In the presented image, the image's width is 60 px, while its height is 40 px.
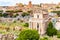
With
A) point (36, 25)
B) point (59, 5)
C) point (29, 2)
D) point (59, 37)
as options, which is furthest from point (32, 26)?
point (59, 5)

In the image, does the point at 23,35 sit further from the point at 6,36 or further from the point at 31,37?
the point at 6,36

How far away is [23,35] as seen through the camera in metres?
6.52

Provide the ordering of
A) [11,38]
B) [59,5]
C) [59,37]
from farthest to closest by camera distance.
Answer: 1. [59,5]
2. [59,37]
3. [11,38]

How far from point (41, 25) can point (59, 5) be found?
14.2 metres

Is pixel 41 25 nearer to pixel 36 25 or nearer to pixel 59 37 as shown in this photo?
pixel 36 25

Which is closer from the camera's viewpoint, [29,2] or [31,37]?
[31,37]

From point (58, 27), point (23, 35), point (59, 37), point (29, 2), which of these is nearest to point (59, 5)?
point (29, 2)

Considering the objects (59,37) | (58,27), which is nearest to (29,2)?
(58,27)

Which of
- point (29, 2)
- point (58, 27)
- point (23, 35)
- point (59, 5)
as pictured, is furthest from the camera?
point (59, 5)

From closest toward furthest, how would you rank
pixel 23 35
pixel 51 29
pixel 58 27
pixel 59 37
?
pixel 23 35, pixel 59 37, pixel 51 29, pixel 58 27

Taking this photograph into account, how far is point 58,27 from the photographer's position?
364 inches

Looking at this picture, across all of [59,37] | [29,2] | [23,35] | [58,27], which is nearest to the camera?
[23,35]

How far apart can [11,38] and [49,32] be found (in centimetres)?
156

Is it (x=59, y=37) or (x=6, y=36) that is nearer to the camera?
(x=6, y=36)
